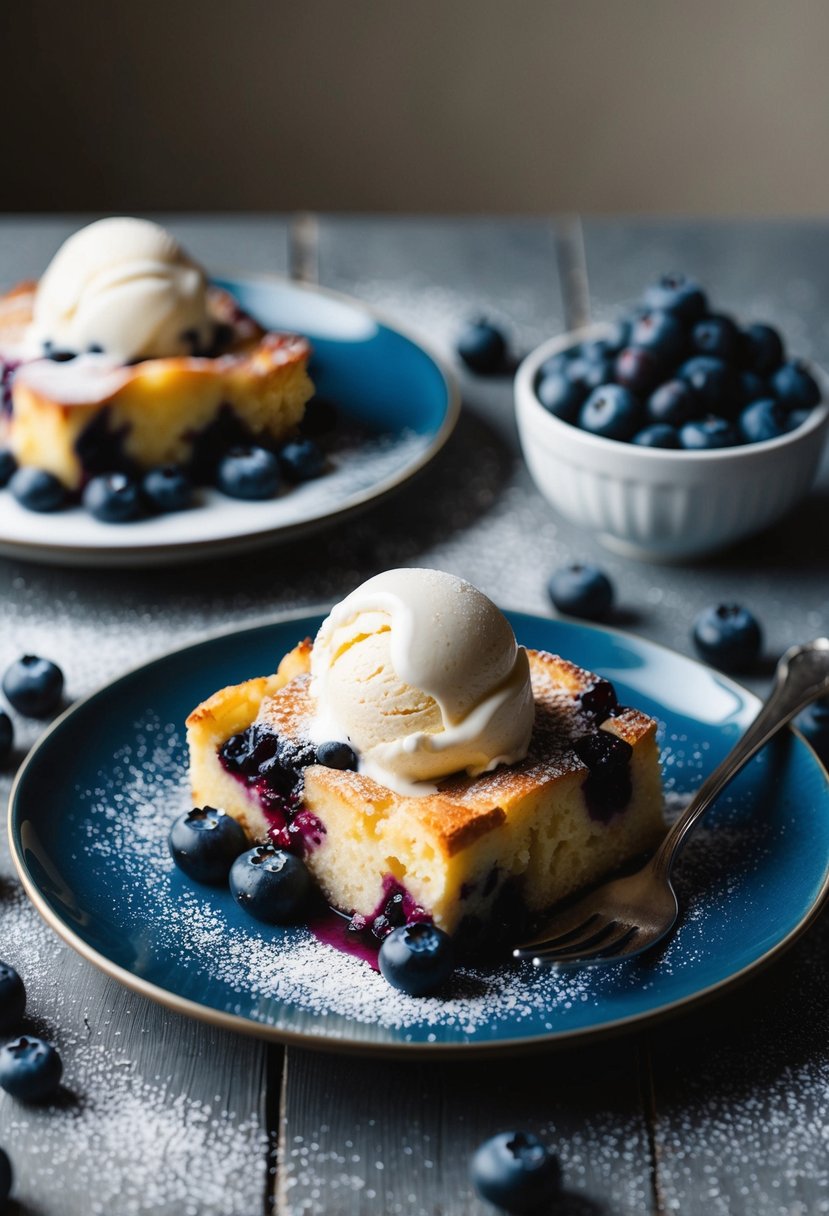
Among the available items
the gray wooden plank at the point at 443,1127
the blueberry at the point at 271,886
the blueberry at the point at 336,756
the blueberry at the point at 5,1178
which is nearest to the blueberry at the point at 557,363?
the blueberry at the point at 336,756

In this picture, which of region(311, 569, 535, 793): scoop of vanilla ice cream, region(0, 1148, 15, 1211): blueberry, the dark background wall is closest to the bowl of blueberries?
region(311, 569, 535, 793): scoop of vanilla ice cream

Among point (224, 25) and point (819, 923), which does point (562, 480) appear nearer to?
point (819, 923)

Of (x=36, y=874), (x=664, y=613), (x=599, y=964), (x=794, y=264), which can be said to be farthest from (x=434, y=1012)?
(x=794, y=264)

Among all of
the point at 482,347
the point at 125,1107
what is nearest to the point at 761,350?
the point at 482,347

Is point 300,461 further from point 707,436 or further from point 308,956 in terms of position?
point 308,956

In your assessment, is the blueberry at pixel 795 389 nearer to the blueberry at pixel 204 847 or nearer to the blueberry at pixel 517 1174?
the blueberry at pixel 204 847

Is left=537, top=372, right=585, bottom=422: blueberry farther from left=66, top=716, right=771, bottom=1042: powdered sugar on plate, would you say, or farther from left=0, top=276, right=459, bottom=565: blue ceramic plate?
left=66, top=716, right=771, bottom=1042: powdered sugar on plate
